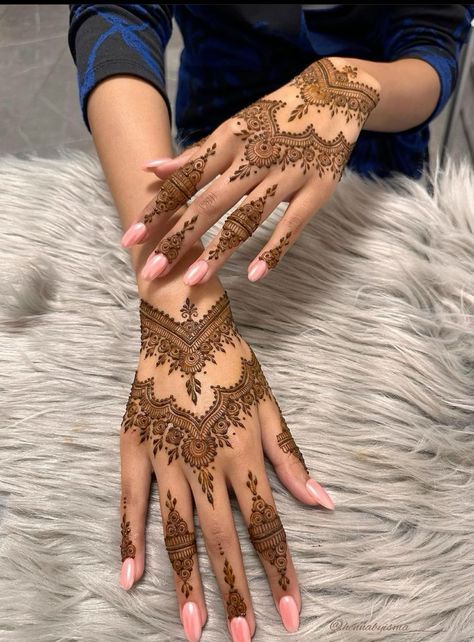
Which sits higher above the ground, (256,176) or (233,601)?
(256,176)

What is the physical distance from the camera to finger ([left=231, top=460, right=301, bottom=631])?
1.25ft

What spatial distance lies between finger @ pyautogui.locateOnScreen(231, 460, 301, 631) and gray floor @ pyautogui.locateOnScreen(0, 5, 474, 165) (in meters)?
1.00

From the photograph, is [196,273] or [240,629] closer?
[240,629]

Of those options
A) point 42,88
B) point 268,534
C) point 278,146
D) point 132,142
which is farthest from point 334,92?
point 42,88

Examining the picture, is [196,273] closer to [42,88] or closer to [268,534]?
[268,534]

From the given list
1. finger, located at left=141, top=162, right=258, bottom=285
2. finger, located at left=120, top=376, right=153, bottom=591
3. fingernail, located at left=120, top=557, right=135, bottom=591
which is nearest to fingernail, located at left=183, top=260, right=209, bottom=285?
finger, located at left=141, top=162, right=258, bottom=285

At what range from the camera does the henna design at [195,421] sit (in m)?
0.42

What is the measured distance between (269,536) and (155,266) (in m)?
0.24

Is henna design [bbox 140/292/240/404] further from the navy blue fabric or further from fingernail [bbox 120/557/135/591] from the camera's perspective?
the navy blue fabric

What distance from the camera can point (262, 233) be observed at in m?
0.56

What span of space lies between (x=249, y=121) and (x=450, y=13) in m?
0.40

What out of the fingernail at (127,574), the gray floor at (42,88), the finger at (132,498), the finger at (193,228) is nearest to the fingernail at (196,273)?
the finger at (193,228)

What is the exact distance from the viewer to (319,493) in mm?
419

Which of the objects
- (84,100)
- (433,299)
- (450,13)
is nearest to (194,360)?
(433,299)
